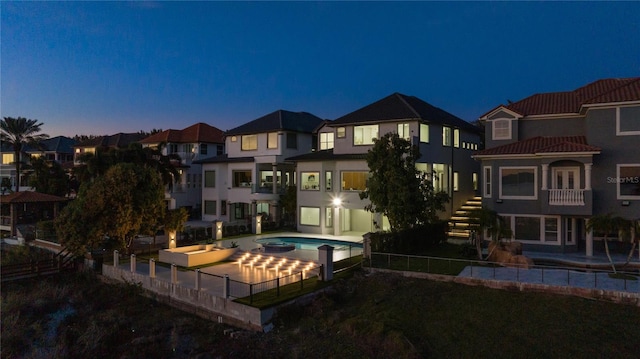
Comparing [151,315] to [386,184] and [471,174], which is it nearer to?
[386,184]

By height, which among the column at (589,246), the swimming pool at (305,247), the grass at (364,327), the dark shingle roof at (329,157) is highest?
the dark shingle roof at (329,157)

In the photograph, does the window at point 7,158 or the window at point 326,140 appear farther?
the window at point 7,158

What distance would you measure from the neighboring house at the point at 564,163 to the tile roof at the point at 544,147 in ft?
0.14

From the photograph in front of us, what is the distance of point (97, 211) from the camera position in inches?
853

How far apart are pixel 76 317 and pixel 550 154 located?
918 inches

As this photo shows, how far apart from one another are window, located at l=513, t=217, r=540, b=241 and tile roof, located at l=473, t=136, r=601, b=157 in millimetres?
3634

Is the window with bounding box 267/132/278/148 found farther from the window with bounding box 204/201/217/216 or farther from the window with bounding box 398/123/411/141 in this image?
the window with bounding box 398/123/411/141

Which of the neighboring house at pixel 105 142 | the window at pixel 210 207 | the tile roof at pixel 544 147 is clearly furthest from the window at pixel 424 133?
the neighboring house at pixel 105 142

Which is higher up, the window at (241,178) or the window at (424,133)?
the window at (424,133)

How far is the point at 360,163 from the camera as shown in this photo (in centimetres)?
2861

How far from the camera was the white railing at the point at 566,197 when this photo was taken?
20800mm

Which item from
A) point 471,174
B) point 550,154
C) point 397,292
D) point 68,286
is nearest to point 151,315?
point 68,286

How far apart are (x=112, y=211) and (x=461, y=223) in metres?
21.7

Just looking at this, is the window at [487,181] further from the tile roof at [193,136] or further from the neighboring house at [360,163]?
the tile roof at [193,136]
